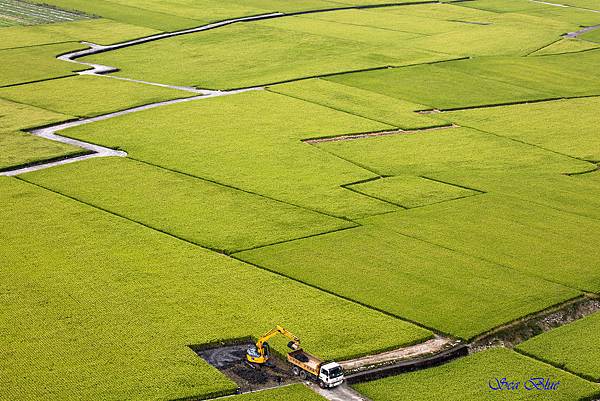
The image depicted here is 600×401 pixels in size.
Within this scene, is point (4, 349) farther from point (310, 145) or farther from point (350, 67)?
point (350, 67)

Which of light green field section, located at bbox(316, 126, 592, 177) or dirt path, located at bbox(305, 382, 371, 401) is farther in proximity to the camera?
light green field section, located at bbox(316, 126, 592, 177)

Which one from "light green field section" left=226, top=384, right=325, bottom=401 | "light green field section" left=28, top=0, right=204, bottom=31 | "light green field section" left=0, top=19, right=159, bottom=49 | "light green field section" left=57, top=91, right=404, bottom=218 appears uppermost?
"light green field section" left=28, top=0, right=204, bottom=31

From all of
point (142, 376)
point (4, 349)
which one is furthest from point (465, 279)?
point (4, 349)

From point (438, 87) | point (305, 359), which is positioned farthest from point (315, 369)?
point (438, 87)

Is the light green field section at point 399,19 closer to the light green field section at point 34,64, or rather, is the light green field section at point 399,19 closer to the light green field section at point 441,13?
the light green field section at point 441,13

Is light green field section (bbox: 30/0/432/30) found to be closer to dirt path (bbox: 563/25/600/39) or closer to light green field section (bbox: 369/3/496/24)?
light green field section (bbox: 369/3/496/24)

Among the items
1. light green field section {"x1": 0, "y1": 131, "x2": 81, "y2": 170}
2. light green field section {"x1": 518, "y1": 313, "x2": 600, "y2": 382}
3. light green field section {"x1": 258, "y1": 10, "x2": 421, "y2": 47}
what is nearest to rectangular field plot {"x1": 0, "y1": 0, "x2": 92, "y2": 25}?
light green field section {"x1": 258, "y1": 10, "x2": 421, "y2": 47}

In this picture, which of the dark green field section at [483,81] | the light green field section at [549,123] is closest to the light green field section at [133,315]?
the light green field section at [549,123]
